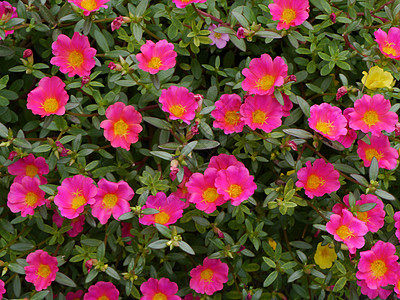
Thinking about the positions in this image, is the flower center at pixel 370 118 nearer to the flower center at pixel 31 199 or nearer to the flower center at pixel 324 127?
the flower center at pixel 324 127

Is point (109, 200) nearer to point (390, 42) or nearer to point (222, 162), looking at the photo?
point (222, 162)

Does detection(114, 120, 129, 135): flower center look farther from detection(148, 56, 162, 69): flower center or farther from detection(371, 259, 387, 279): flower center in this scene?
detection(371, 259, 387, 279): flower center

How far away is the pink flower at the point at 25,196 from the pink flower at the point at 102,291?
377mm

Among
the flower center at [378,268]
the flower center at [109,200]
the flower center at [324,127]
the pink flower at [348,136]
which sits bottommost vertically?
the flower center at [378,268]

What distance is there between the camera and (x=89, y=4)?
64.9 inches

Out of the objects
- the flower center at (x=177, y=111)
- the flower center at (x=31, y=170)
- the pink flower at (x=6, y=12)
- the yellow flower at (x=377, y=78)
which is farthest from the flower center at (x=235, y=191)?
the pink flower at (x=6, y=12)

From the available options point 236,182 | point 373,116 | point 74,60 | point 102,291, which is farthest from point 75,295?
point 373,116

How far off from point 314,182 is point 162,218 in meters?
0.61

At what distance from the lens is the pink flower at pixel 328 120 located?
164 cm

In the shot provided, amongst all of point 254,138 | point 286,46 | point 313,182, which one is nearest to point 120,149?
point 254,138

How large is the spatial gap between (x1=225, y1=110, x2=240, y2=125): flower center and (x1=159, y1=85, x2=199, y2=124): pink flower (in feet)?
0.48

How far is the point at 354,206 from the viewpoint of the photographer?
1.68 meters

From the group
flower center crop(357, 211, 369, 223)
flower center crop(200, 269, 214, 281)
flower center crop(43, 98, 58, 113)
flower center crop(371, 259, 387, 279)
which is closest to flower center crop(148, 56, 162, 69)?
flower center crop(43, 98, 58, 113)

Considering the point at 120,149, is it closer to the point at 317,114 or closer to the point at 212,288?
the point at 212,288
